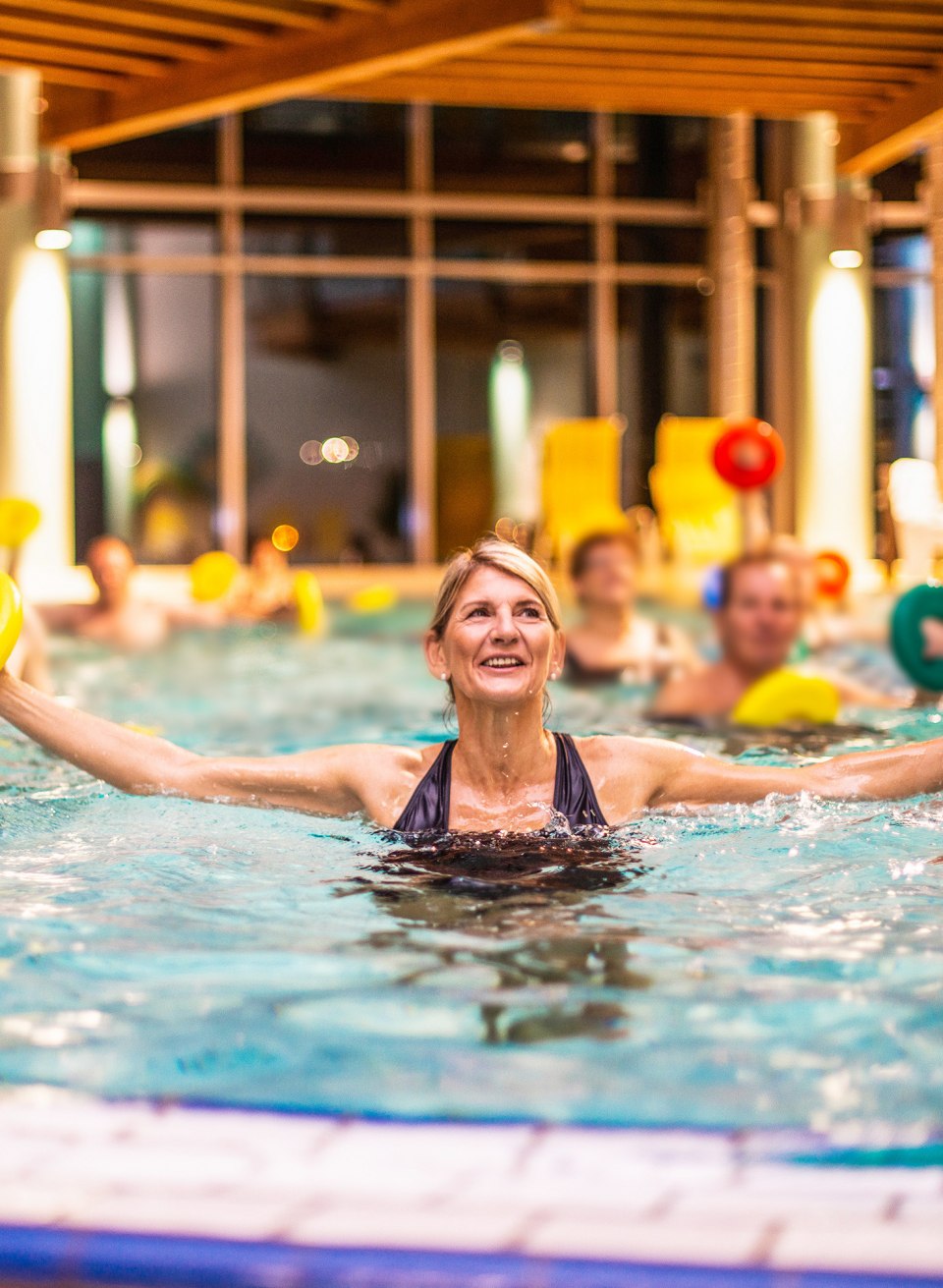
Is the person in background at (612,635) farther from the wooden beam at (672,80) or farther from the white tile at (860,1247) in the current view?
the white tile at (860,1247)

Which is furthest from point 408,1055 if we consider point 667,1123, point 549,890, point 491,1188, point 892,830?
point 892,830

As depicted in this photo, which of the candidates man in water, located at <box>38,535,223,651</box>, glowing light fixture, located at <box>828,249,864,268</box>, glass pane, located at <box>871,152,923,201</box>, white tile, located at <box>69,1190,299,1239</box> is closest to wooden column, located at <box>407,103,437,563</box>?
glass pane, located at <box>871,152,923,201</box>

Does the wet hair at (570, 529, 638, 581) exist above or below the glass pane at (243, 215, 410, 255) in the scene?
below

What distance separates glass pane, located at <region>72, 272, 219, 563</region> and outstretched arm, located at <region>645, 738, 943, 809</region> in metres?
11.7

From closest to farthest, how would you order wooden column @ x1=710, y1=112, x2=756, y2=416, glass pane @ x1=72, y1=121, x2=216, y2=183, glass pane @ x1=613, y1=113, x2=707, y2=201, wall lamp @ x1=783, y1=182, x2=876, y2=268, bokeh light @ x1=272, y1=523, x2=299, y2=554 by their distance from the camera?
wall lamp @ x1=783, y1=182, x2=876, y2=268
glass pane @ x1=72, y1=121, x2=216, y2=183
wooden column @ x1=710, y1=112, x2=756, y2=416
bokeh light @ x1=272, y1=523, x2=299, y2=554
glass pane @ x1=613, y1=113, x2=707, y2=201

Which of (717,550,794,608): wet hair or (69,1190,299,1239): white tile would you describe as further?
(717,550,794,608): wet hair

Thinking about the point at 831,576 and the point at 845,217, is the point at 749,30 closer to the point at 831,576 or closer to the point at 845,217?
the point at 845,217

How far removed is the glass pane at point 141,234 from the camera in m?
14.3

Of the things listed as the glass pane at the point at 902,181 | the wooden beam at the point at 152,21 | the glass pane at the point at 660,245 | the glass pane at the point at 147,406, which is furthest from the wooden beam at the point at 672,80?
the glass pane at the point at 902,181

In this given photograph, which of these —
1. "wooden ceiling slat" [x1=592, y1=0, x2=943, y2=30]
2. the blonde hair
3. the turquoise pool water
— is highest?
"wooden ceiling slat" [x1=592, y1=0, x2=943, y2=30]

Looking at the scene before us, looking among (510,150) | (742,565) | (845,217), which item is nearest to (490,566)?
(742,565)

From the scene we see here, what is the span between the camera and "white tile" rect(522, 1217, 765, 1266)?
138 cm

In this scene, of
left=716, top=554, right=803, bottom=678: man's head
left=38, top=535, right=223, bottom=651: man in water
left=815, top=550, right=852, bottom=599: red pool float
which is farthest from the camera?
left=815, top=550, right=852, bottom=599: red pool float

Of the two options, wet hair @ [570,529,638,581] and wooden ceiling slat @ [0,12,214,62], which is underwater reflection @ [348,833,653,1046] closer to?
wet hair @ [570,529,638,581]
